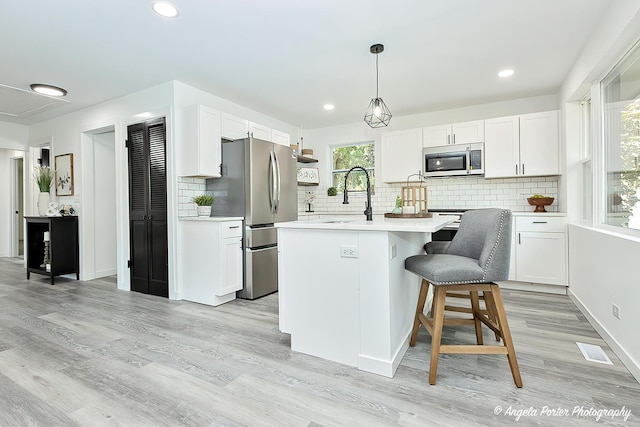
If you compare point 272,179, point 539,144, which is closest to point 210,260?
point 272,179

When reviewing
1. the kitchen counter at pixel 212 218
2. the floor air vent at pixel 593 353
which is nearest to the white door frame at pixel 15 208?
the kitchen counter at pixel 212 218

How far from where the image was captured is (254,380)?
1.87m

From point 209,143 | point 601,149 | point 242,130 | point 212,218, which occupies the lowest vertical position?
point 212,218

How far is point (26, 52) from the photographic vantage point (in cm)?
A: 291

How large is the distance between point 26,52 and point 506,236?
421 centimetres

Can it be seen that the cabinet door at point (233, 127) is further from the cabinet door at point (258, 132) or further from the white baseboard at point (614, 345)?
the white baseboard at point (614, 345)

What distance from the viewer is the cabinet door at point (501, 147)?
4.12 metres

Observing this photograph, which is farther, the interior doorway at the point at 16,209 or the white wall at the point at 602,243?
the interior doorway at the point at 16,209

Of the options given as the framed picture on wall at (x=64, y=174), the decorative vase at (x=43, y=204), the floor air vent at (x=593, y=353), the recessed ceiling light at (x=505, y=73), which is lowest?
the floor air vent at (x=593, y=353)

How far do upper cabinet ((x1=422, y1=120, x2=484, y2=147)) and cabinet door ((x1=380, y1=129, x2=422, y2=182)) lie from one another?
0.42 feet

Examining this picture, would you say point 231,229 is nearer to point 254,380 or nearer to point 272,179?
point 272,179

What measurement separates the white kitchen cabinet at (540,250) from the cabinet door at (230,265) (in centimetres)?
327

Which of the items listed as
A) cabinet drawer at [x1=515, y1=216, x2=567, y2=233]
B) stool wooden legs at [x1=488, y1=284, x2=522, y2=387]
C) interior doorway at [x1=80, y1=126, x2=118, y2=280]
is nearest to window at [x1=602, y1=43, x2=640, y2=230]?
cabinet drawer at [x1=515, y1=216, x2=567, y2=233]

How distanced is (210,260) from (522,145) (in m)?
4.04
